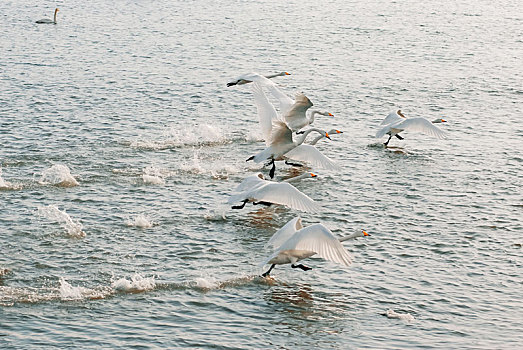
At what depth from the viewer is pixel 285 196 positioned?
691 inches

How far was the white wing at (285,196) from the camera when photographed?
17.4 metres

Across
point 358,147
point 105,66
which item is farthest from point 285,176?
point 105,66

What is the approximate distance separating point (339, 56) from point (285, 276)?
2301 cm

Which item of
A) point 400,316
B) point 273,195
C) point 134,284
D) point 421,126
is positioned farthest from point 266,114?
point 400,316

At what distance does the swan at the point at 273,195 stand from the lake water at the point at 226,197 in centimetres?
69

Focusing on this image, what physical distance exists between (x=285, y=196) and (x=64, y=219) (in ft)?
15.5

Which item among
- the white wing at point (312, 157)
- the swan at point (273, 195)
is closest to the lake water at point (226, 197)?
the white wing at point (312, 157)

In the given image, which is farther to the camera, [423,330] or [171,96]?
[171,96]

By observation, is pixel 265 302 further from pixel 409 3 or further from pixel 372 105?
pixel 409 3

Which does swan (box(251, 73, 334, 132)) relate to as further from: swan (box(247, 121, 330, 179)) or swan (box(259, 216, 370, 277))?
swan (box(259, 216, 370, 277))

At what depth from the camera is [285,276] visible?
15.7 m

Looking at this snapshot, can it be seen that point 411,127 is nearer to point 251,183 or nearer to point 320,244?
point 251,183

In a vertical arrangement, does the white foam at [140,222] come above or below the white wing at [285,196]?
below

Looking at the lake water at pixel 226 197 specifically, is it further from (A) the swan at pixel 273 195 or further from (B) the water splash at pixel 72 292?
(A) the swan at pixel 273 195
